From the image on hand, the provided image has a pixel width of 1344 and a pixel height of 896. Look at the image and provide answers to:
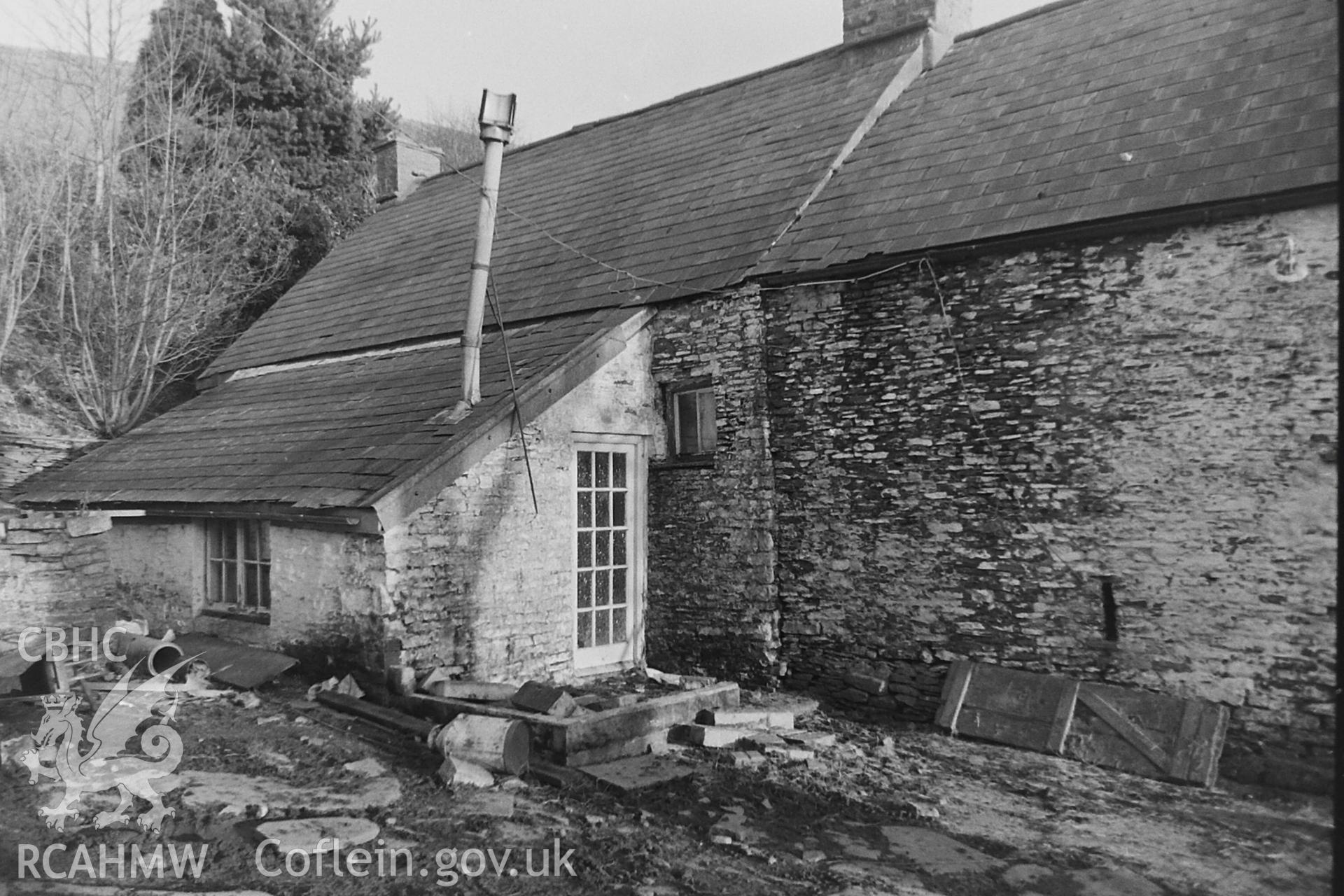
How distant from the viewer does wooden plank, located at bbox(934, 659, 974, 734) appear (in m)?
7.99

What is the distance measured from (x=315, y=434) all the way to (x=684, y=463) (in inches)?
162

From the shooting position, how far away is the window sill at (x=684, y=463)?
9.89 meters

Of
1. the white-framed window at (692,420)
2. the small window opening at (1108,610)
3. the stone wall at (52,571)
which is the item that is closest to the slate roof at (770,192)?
the stone wall at (52,571)

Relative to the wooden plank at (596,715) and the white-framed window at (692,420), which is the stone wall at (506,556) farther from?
the wooden plank at (596,715)

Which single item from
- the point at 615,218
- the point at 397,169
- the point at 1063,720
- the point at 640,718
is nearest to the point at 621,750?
the point at 640,718

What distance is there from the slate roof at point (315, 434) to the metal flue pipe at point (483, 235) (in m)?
0.28

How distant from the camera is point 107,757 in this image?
252 inches

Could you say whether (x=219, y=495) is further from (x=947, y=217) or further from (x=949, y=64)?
(x=949, y=64)

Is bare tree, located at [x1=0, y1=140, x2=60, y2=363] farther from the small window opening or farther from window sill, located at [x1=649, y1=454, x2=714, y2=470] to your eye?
the small window opening

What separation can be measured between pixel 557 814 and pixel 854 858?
184 cm

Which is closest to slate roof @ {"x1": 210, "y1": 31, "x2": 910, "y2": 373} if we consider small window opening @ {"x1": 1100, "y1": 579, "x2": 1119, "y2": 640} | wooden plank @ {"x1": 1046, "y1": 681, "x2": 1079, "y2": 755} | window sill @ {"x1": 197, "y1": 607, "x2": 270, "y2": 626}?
window sill @ {"x1": 197, "y1": 607, "x2": 270, "y2": 626}

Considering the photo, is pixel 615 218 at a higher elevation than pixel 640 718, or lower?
higher

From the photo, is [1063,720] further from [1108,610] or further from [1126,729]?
[1108,610]

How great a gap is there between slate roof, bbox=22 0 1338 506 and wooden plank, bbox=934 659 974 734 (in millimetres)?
3753
